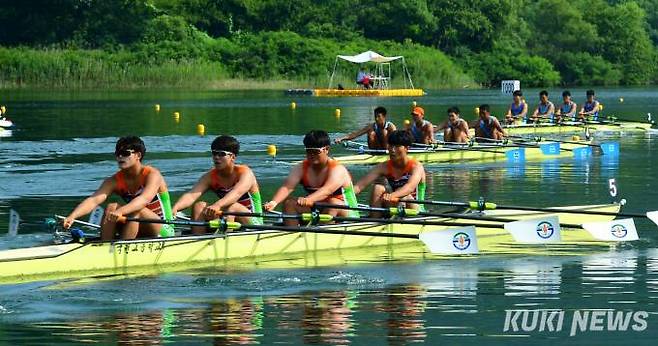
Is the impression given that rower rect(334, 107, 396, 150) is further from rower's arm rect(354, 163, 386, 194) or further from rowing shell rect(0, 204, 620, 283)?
rower's arm rect(354, 163, 386, 194)

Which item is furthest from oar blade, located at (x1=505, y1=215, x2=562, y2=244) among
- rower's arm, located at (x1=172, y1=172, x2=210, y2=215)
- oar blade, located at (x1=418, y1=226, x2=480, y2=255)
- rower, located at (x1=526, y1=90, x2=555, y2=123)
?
rower, located at (x1=526, y1=90, x2=555, y2=123)

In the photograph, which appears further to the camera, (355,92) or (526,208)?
(355,92)

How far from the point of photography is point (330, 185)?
1625cm

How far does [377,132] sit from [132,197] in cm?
1255

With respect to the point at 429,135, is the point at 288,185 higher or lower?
higher

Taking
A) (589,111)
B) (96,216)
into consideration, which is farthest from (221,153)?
(589,111)

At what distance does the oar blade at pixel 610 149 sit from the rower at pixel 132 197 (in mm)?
18796

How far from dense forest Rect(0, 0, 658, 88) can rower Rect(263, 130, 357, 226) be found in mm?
59926

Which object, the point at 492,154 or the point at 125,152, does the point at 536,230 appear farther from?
the point at 492,154

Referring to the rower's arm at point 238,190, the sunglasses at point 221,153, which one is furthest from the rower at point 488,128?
the sunglasses at point 221,153

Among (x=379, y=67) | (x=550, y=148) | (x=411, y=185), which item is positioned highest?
(x=379, y=67)

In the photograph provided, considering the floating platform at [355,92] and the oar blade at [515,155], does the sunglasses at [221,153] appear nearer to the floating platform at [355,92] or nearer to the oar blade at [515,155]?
the oar blade at [515,155]

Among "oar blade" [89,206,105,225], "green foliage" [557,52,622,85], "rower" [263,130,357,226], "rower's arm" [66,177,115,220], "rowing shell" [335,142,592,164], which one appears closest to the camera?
"rower's arm" [66,177,115,220]

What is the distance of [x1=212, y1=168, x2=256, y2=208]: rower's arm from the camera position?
15.4m
